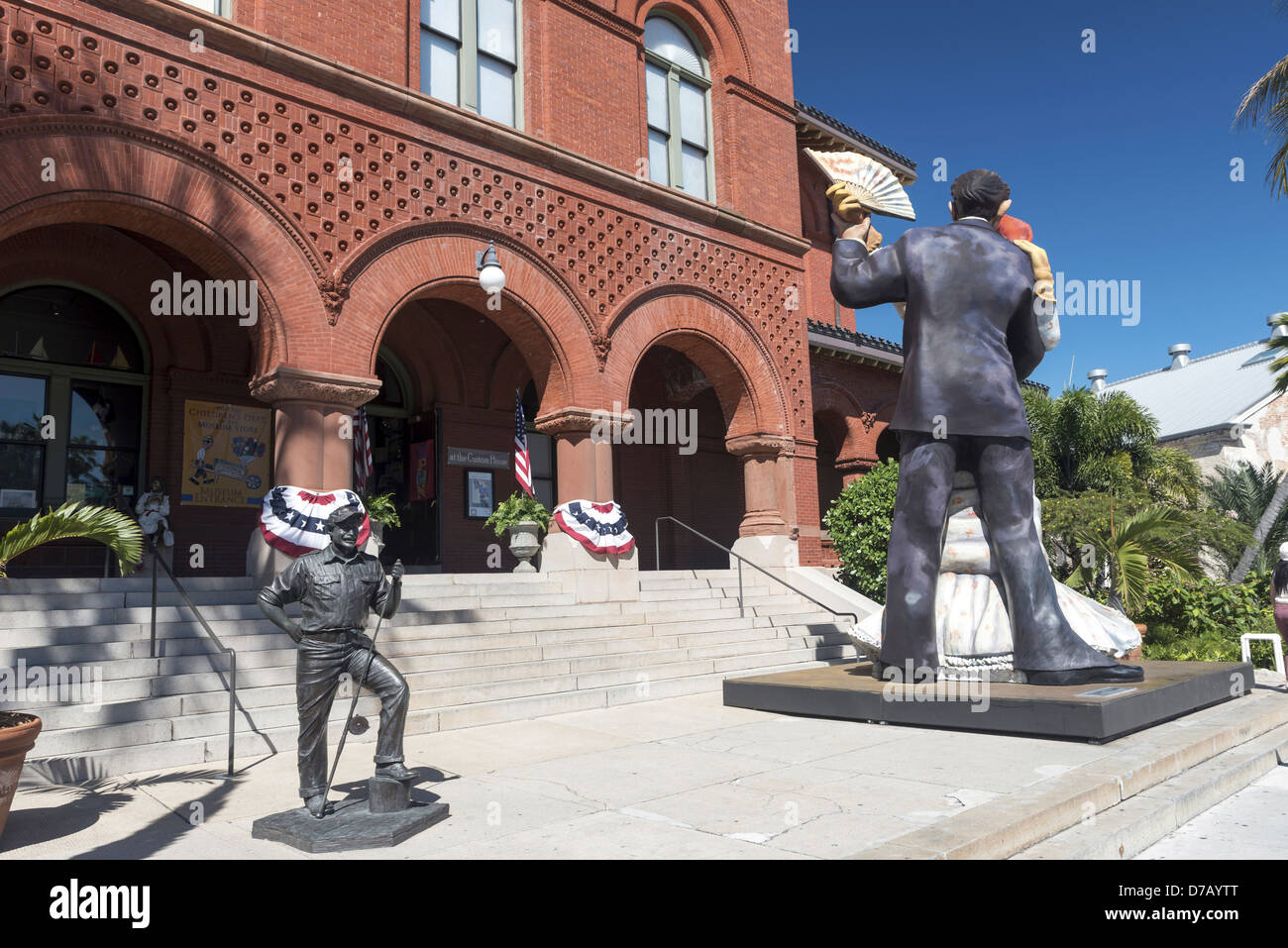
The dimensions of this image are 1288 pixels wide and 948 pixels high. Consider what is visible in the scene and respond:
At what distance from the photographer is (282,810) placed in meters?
5.04

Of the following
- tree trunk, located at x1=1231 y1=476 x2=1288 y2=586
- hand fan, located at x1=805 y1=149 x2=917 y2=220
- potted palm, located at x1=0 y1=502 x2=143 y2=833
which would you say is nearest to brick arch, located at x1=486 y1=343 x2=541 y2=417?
hand fan, located at x1=805 y1=149 x2=917 y2=220

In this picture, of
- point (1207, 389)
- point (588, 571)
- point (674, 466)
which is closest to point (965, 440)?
point (588, 571)

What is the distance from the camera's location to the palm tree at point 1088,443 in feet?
62.5

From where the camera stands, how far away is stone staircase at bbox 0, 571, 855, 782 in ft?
21.6

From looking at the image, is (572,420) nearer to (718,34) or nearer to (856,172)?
(856,172)

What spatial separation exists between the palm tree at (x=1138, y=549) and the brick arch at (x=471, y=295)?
25.9 ft

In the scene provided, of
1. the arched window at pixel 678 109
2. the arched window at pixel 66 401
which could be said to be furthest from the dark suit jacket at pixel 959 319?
the arched window at pixel 66 401

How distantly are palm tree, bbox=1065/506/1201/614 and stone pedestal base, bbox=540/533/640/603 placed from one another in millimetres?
6725

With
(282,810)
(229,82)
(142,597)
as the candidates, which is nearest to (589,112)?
(229,82)

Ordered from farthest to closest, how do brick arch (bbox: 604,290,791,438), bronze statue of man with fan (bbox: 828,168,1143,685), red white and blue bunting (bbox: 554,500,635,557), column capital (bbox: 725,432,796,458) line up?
column capital (bbox: 725,432,796,458)
brick arch (bbox: 604,290,791,438)
red white and blue bunting (bbox: 554,500,635,557)
bronze statue of man with fan (bbox: 828,168,1143,685)

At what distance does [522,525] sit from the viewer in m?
12.7

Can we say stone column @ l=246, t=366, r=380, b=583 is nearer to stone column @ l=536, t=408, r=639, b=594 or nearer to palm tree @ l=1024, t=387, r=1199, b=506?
stone column @ l=536, t=408, r=639, b=594

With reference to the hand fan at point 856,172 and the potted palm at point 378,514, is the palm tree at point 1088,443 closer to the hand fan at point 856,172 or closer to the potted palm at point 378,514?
the hand fan at point 856,172

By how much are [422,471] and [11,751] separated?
11530mm
